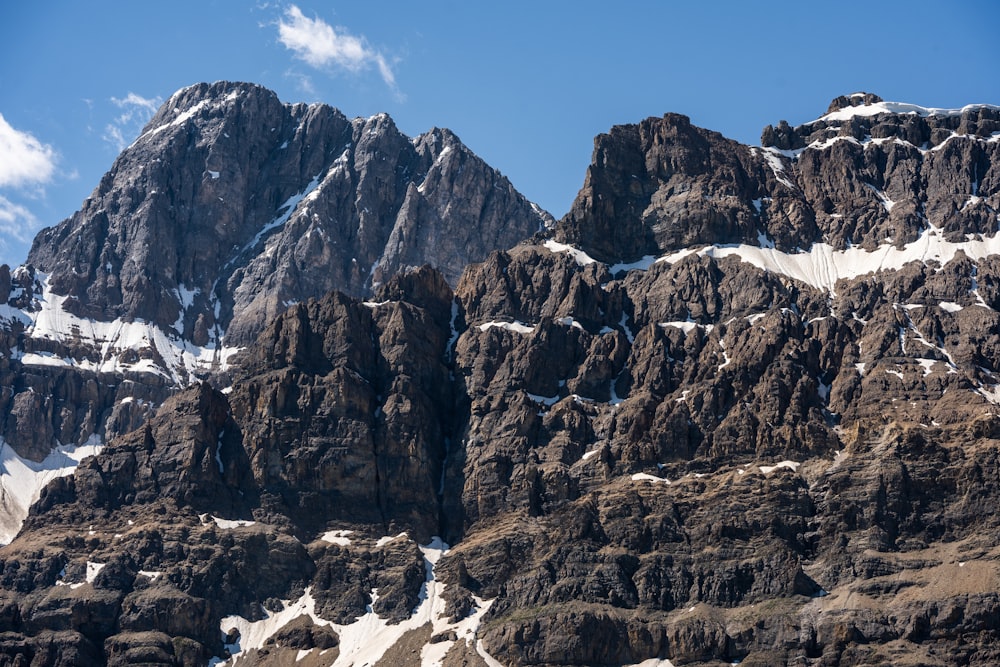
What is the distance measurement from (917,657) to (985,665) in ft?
28.5

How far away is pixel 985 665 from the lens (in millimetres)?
196000

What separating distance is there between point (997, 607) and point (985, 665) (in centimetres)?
797

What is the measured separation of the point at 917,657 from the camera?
19975cm

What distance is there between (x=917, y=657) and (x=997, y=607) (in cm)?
1240

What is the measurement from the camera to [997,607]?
652 ft
